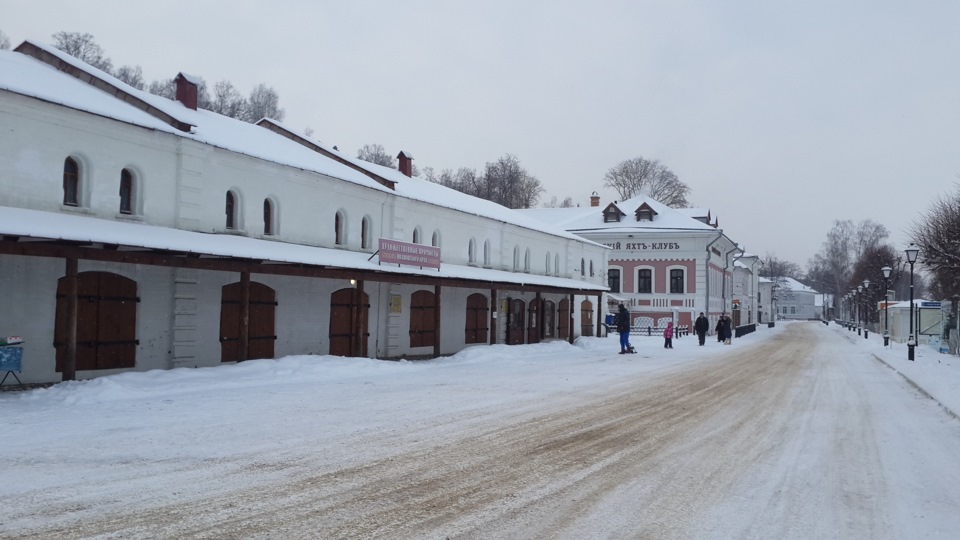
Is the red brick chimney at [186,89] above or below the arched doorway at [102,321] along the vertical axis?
above

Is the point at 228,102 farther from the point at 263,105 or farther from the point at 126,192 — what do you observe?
the point at 126,192

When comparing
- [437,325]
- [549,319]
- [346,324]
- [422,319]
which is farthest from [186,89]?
[549,319]

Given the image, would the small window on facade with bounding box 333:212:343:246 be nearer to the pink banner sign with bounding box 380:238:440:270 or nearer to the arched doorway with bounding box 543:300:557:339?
the pink banner sign with bounding box 380:238:440:270

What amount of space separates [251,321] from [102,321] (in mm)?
3997

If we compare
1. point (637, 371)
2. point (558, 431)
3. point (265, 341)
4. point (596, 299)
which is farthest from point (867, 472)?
point (596, 299)

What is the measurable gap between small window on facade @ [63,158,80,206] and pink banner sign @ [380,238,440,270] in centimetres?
793

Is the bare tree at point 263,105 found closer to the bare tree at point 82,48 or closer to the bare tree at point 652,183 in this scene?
the bare tree at point 82,48

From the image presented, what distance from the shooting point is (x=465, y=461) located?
756 cm

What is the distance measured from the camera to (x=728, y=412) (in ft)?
38.6

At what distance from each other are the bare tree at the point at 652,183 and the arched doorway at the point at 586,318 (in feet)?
113

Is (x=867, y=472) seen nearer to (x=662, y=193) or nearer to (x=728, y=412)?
(x=728, y=412)

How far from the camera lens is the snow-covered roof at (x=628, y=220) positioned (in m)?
47.2

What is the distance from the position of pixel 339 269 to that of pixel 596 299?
25340 mm

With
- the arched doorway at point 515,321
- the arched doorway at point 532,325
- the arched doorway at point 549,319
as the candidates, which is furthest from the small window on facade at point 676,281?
the arched doorway at point 515,321
